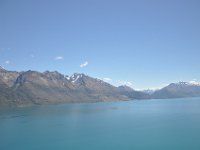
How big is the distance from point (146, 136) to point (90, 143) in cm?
2032

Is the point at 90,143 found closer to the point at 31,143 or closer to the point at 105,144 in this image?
the point at 105,144

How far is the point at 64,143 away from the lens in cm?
8312

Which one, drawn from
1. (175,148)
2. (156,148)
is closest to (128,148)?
(156,148)

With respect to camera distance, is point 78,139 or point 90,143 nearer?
point 90,143

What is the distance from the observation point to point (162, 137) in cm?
8669

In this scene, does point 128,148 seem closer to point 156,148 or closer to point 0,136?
point 156,148

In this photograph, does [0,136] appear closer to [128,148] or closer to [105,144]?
[105,144]

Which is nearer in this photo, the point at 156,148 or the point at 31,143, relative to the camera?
the point at 156,148

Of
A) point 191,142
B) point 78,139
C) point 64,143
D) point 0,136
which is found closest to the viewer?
point 191,142

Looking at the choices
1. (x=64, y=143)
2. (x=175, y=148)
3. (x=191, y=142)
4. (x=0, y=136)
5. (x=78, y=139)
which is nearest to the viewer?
(x=175, y=148)

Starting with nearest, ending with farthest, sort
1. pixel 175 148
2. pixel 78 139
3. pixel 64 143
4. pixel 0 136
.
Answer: pixel 175 148 → pixel 64 143 → pixel 78 139 → pixel 0 136

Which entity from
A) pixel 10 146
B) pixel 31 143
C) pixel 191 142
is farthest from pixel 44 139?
pixel 191 142

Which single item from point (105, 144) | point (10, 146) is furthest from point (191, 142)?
point (10, 146)

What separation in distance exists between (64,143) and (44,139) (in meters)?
10.6
